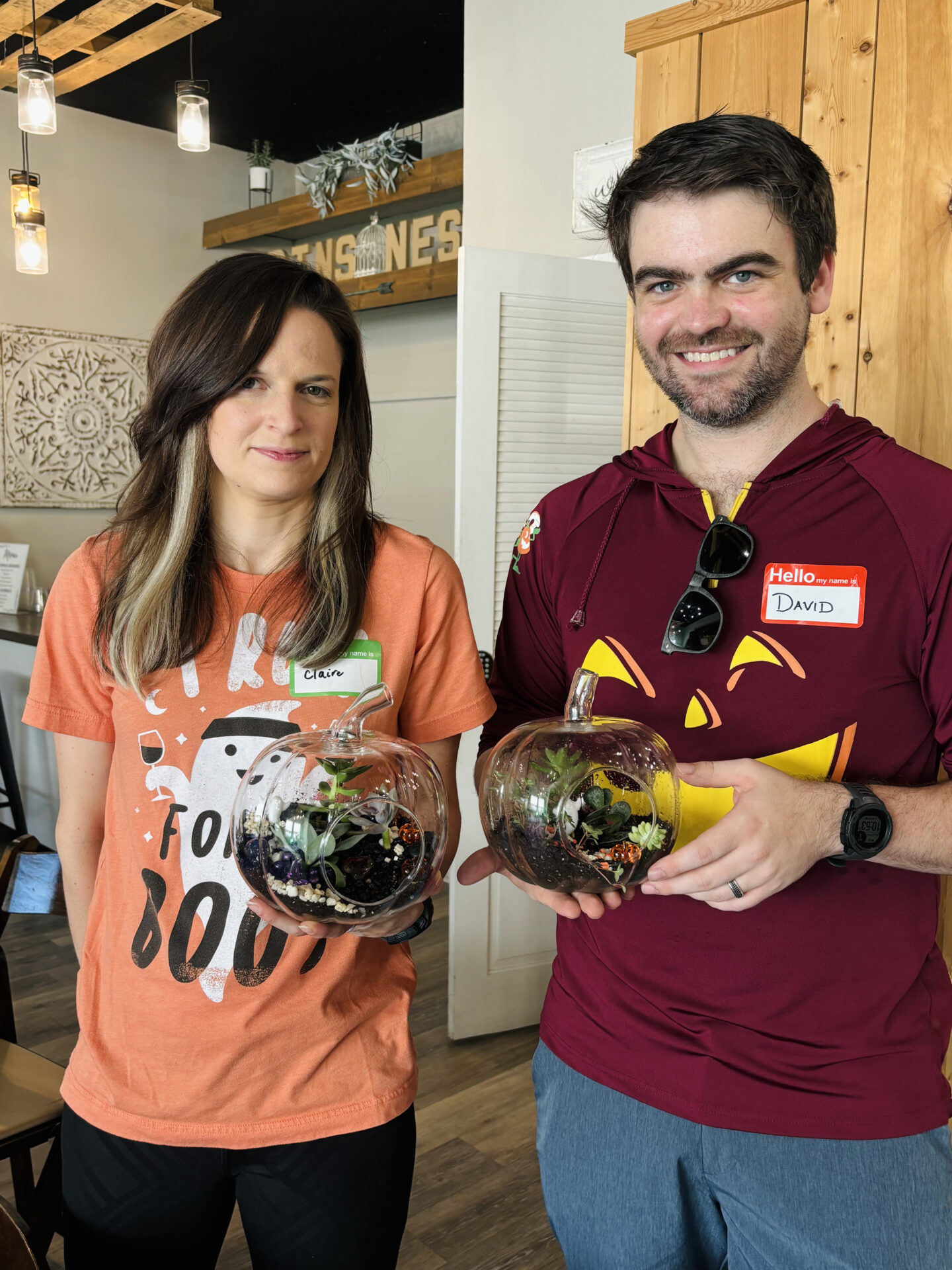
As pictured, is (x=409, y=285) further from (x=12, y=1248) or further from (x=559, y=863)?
(x=12, y=1248)

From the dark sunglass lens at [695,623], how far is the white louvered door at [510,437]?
1.65m

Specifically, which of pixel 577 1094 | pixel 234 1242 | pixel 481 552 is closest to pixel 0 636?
pixel 481 552

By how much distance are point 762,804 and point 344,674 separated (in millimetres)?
479

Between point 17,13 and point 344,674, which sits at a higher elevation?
point 17,13

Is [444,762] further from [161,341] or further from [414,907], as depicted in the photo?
[161,341]

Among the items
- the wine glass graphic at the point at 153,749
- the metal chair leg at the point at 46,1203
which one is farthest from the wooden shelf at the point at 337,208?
the metal chair leg at the point at 46,1203

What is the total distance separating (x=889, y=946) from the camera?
1031 millimetres

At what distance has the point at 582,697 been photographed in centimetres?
100

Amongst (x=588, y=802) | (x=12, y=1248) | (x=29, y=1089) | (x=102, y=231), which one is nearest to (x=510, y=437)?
(x=29, y=1089)

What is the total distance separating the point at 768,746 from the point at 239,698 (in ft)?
1.86

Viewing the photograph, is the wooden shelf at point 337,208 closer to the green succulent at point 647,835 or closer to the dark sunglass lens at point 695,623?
the dark sunglass lens at point 695,623

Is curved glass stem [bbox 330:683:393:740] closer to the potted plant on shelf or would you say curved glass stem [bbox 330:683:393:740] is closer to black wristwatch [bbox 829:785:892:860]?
black wristwatch [bbox 829:785:892:860]

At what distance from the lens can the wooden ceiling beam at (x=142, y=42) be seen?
3.45m

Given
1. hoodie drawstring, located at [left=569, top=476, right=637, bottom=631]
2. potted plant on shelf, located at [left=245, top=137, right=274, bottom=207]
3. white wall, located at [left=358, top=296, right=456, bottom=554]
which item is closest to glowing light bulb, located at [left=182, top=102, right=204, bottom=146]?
white wall, located at [left=358, top=296, right=456, bottom=554]
